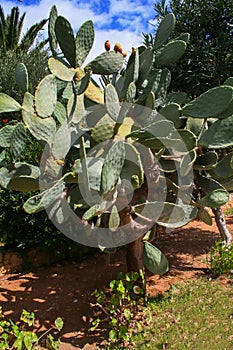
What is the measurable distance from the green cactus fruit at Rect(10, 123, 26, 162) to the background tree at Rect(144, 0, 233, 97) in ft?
6.34

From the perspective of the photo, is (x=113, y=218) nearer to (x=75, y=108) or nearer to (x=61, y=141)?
(x=61, y=141)

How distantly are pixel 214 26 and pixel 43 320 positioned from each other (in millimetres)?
2920

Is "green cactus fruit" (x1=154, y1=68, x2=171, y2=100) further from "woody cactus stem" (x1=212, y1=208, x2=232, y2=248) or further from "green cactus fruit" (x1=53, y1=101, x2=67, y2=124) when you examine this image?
"woody cactus stem" (x1=212, y1=208, x2=232, y2=248)

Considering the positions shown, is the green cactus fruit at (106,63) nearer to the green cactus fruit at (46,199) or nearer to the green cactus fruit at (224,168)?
the green cactus fruit at (46,199)

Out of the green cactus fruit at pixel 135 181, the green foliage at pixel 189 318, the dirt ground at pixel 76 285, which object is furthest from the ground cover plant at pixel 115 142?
the dirt ground at pixel 76 285

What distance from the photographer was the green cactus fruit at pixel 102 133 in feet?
7.64

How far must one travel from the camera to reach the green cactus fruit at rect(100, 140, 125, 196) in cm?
196

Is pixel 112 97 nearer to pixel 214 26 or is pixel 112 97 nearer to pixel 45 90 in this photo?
pixel 45 90

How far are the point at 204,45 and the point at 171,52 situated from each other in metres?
1.10

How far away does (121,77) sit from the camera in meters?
2.88

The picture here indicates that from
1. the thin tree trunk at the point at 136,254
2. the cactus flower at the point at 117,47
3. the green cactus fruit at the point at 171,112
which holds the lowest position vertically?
the thin tree trunk at the point at 136,254

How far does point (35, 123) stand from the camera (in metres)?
2.28

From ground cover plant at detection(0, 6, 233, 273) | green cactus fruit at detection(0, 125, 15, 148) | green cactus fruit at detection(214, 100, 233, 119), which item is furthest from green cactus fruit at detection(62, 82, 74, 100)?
green cactus fruit at detection(214, 100, 233, 119)

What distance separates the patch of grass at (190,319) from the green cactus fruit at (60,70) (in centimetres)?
156
